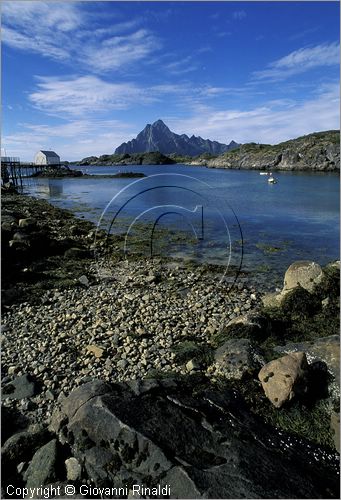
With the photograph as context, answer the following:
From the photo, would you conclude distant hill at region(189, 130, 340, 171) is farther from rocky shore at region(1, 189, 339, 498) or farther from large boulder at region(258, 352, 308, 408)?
large boulder at region(258, 352, 308, 408)

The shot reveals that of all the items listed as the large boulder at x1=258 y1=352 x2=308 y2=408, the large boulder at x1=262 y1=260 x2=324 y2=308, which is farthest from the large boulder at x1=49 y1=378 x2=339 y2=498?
the large boulder at x1=262 y1=260 x2=324 y2=308

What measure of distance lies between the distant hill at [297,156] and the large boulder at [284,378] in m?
132

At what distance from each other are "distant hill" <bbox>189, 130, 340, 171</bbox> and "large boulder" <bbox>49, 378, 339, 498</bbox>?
134572 millimetres

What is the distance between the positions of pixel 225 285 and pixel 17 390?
38.4 ft

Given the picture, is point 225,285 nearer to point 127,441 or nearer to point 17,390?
point 17,390

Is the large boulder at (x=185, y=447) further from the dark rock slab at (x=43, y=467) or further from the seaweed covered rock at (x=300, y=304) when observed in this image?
the seaweed covered rock at (x=300, y=304)

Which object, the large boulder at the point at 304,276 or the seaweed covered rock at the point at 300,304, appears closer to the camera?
the seaweed covered rock at the point at 300,304

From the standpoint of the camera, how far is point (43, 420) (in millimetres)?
9484

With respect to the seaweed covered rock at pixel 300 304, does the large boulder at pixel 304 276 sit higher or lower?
higher

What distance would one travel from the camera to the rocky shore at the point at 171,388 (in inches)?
279

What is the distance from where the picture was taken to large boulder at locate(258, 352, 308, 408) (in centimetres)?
938

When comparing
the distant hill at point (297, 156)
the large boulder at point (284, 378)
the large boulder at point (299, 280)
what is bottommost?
the large boulder at point (284, 378)

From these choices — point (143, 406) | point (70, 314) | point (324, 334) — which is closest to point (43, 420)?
point (143, 406)

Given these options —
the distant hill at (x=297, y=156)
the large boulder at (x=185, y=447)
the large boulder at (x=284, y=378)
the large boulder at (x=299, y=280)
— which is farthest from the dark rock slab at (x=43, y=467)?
the distant hill at (x=297, y=156)
